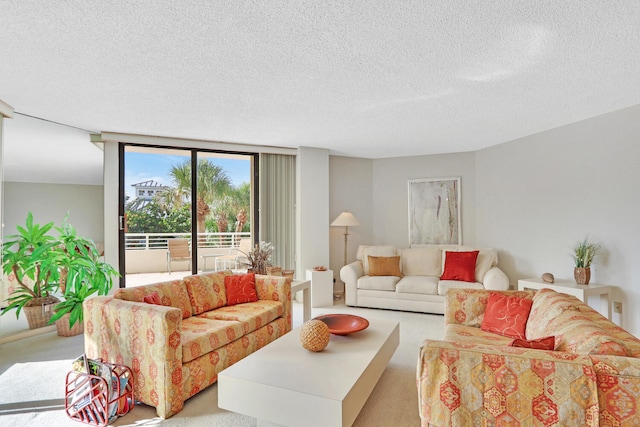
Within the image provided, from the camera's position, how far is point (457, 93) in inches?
121

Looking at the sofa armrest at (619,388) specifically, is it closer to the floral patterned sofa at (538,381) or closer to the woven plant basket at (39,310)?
the floral patterned sofa at (538,381)

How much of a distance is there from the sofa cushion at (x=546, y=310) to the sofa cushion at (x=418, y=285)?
2.17 metres

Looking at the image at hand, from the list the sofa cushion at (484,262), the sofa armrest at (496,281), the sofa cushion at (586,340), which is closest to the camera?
the sofa cushion at (586,340)

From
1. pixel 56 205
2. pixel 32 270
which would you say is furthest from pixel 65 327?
pixel 56 205

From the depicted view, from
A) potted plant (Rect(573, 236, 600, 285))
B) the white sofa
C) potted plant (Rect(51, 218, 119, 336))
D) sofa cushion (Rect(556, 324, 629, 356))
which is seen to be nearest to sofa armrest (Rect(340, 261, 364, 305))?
the white sofa

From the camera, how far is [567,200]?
168 inches

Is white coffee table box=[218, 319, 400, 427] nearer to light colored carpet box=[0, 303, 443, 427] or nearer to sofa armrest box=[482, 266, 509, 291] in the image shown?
light colored carpet box=[0, 303, 443, 427]

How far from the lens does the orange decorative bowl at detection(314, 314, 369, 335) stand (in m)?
2.67

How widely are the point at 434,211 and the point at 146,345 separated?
16.0 feet

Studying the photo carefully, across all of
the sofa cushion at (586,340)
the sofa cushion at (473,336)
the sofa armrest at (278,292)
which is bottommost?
the sofa cushion at (473,336)

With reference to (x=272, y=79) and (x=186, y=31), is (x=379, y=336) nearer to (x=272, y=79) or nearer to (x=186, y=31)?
(x=272, y=79)

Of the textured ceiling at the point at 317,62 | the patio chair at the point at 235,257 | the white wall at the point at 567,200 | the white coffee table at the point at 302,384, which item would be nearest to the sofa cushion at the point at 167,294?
the white coffee table at the point at 302,384

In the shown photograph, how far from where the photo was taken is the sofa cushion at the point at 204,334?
2.41 m

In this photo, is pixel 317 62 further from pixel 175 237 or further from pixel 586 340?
pixel 175 237
